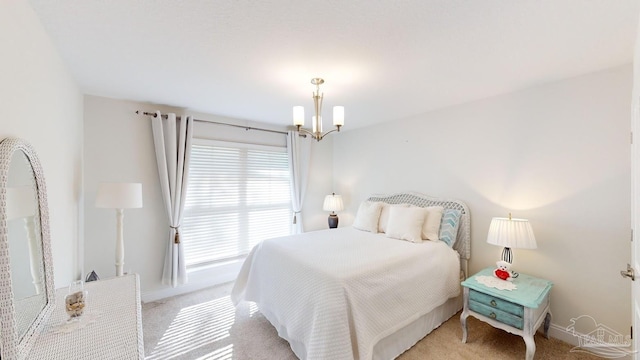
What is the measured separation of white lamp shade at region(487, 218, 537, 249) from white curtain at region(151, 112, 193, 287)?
3.46 meters

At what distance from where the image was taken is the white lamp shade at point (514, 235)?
6.80 ft

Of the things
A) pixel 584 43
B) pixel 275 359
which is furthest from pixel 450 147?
pixel 275 359

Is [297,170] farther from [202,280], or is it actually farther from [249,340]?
[249,340]

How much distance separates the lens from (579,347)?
6.80 ft

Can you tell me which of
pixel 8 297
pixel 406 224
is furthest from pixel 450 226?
pixel 8 297

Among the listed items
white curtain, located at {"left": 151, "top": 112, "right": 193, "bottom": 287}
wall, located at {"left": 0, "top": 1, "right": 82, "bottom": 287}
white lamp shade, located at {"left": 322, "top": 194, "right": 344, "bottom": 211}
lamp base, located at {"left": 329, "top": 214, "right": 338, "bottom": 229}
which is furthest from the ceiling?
lamp base, located at {"left": 329, "top": 214, "right": 338, "bottom": 229}

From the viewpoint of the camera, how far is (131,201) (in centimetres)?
221

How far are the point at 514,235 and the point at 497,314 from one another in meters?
0.67

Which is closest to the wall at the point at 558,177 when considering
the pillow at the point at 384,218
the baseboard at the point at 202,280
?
the pillow at the point at 384,218

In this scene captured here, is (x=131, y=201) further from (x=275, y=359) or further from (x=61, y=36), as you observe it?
(x=275, y=359)

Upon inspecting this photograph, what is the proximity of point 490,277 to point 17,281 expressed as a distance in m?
3.11

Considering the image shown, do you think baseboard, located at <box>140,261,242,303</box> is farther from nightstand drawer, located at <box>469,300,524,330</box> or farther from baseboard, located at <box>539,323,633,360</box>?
baseboard, located at <box>539,323,633,360</box>

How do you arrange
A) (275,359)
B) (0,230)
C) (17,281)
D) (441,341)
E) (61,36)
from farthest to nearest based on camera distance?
(441,341)
(275,359)
(61,36)
(17,281)
(0,230)

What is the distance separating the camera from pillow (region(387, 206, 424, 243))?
2.74 meters
